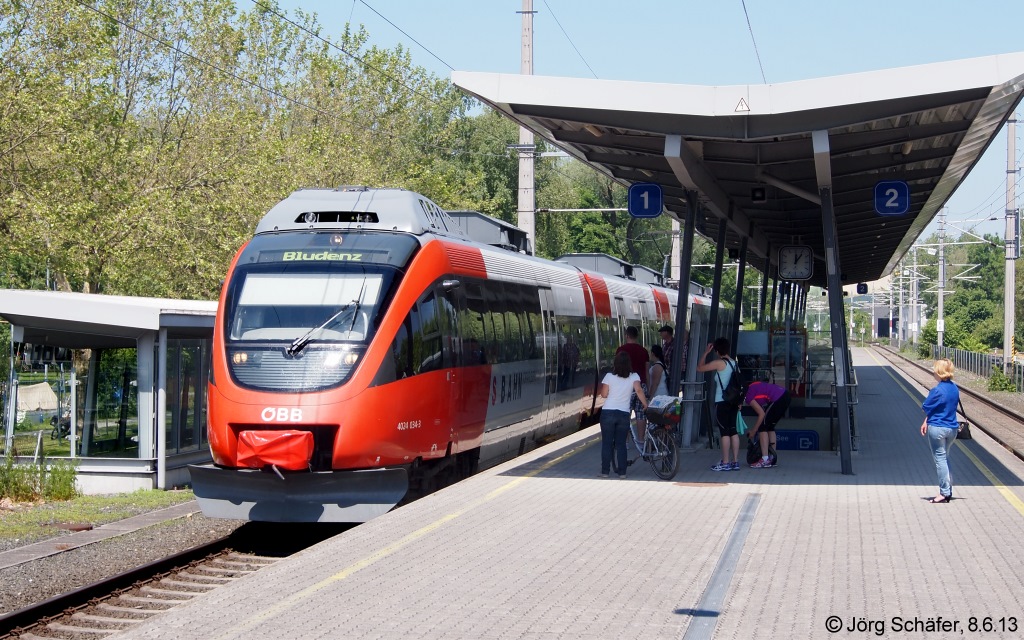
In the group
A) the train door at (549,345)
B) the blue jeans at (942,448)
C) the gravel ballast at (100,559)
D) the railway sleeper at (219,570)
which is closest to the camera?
the gravel ballast at (100,559)

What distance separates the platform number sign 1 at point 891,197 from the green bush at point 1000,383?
25679 mm

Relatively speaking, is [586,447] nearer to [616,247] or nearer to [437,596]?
[437,596]

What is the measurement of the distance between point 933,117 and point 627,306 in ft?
45.3

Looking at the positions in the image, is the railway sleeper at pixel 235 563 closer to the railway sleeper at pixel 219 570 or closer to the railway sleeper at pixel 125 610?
the railway sleeper at pixel 219 570

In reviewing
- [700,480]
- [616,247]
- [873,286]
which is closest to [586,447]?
[700,480]

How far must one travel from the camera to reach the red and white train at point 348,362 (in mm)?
11570

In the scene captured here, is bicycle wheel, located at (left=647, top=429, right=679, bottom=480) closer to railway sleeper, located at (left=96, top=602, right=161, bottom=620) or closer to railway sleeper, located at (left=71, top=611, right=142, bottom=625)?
railway sleeper, located at (left=96, top=602, right=161, bottom=620)

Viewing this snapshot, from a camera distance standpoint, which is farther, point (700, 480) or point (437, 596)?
point (700, 480)

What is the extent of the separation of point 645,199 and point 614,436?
14.8 ft

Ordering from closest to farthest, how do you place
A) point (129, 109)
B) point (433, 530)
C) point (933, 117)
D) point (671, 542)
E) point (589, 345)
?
point (671, 542) < point (433, 530) < point (933, 117) < point (589, 345) < point (129, 109)

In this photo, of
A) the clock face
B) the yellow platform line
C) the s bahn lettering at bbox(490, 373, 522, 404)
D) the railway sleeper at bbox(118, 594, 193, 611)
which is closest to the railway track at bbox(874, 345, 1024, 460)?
the yellow platform line

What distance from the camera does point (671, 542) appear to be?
9.88 meters

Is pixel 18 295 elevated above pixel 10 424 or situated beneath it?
elevated above

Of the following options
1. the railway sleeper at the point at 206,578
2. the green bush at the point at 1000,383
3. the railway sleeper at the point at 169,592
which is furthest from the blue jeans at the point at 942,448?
the green bush at the point at 1000,383
